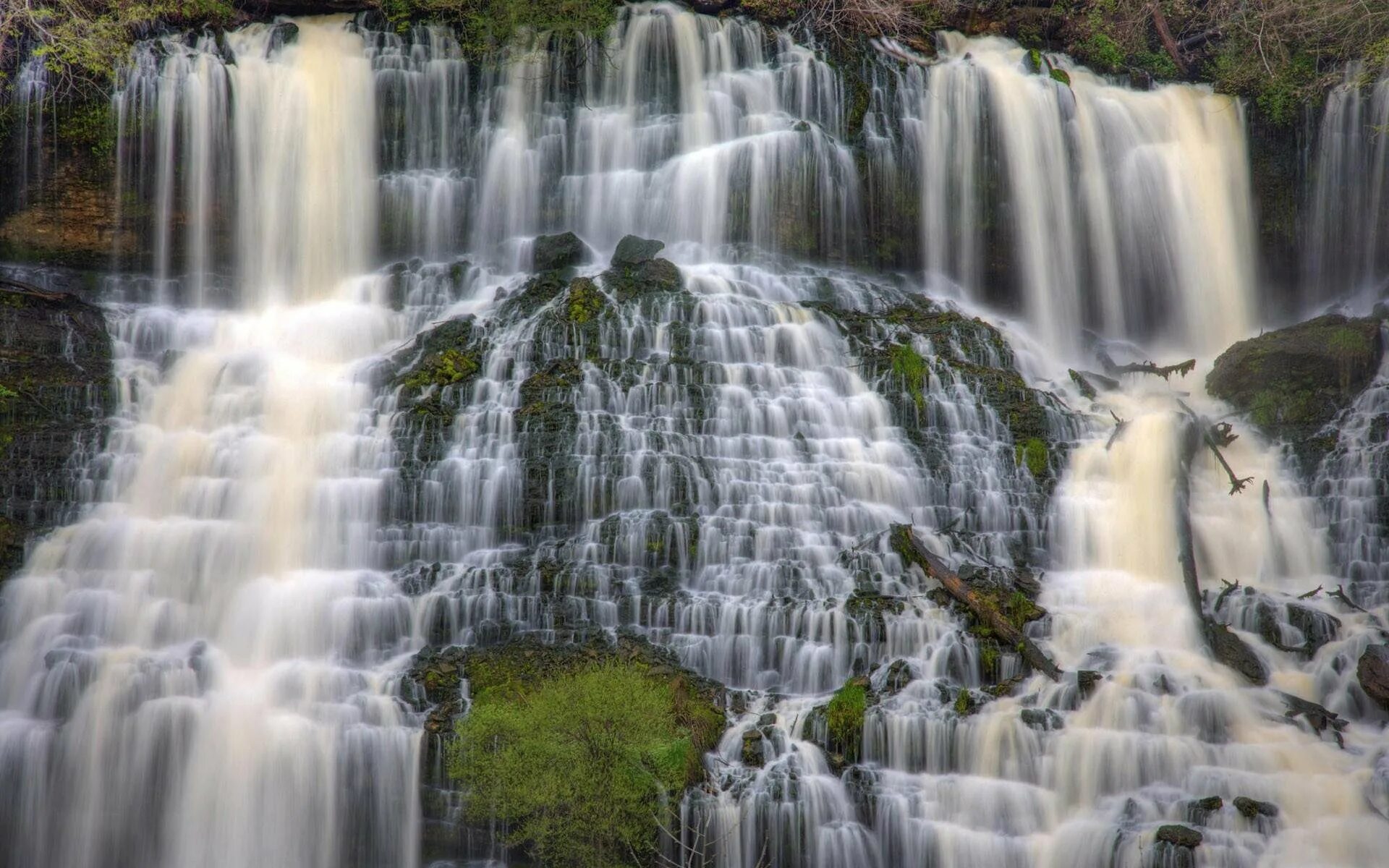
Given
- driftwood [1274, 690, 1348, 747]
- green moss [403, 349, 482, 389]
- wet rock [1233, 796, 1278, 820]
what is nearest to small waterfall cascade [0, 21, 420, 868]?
green moss [403, 349, 482, 389]

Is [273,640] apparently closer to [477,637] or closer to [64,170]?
[477,637]

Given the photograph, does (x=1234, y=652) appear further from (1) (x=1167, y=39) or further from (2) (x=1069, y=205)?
(1) (x=1167, y=39)

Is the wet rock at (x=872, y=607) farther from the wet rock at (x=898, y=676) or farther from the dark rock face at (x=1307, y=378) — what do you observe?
the dark rock face at (x=1307, y=378)

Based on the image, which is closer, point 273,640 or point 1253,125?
point 273,640

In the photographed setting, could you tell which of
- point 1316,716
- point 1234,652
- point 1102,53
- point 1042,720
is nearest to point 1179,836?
point 1042,720

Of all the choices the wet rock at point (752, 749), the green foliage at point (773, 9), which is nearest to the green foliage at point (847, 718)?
the wet rock at point (752, 749)

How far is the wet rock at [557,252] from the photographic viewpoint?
76.4 ft

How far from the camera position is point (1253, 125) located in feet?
87.3

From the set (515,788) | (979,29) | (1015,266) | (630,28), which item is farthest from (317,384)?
(979,29)

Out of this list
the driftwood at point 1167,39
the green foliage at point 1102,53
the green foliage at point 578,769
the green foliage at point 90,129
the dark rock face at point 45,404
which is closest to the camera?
the green foliage at point 578,769

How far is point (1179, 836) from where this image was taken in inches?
517

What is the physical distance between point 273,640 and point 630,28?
16872mm

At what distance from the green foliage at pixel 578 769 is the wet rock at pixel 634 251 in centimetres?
1033

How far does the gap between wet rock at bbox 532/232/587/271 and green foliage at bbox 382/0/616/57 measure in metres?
5.79
